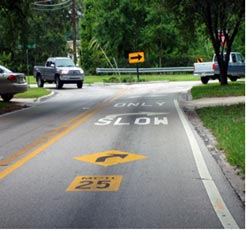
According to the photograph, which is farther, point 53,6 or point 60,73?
point 53,6

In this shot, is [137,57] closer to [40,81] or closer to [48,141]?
[40,81]

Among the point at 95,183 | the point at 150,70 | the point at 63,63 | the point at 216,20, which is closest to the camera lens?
the point at 95,183

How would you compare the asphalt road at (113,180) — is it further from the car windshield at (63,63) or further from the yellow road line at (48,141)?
the car windshield at (63,63)

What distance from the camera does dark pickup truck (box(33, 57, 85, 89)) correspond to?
1283 inches

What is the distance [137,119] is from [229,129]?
4.10 meters

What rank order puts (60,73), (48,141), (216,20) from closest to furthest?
1. (48,141)
2. (216,20)
3. (60,73)

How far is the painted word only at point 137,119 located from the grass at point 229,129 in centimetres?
117

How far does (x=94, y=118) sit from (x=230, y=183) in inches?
335

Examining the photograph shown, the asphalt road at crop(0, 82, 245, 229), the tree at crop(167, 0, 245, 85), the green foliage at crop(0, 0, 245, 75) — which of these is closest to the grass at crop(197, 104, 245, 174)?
the asphalt road at crop(0, 82, 245, 229)

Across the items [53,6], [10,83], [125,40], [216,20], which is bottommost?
[10,83]

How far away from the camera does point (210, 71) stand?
3262cm

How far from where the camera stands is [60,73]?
32.7 meters

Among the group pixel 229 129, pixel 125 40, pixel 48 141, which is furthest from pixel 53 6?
pixel 229 129

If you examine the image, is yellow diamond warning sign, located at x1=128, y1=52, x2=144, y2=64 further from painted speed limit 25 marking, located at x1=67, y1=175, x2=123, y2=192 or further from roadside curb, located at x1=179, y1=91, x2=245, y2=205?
painted speed limit 25 marking, located at x1=67, y1=175, x2=123, y2=192
